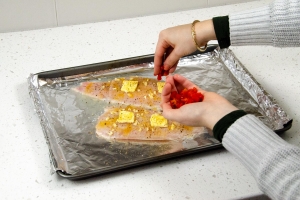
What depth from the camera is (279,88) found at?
1238 millimetres

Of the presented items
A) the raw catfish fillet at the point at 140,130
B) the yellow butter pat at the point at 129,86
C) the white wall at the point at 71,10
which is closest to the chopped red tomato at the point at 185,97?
the raw catfish fillet at the point at 140,130

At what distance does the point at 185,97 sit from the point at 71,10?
0.71 metres

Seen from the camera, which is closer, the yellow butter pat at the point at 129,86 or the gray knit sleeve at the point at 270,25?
the gray knit sleeve at the point at 270,25

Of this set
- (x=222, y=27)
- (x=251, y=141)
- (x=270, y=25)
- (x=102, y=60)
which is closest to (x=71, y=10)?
(x=102, y=60)

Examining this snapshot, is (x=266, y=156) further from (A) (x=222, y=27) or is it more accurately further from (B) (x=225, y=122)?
(A) (x=222, y=27)

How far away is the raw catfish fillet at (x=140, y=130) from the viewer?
1.08m

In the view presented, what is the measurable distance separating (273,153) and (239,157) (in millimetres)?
69

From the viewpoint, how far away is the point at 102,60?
1386 mm

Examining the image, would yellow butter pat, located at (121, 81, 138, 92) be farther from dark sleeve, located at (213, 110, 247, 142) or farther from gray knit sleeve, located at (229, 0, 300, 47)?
dark sleeve, located at (213, 110, 247, 142)

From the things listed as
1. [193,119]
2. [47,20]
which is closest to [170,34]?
[193,119]

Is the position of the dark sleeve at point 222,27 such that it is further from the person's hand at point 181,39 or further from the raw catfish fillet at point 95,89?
the raw catfish fillet at point 95,89

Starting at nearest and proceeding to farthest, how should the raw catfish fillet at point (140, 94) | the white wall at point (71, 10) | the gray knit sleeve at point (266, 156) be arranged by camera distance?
the gray knit sleeve at point (266, 156) < the raw catfish fillet at point (140, 94) < the white wall at point (71, 10)

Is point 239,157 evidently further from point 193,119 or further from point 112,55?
point 112,55

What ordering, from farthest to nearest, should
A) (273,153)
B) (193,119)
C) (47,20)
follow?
(47,20), (193,119), (273,153)
